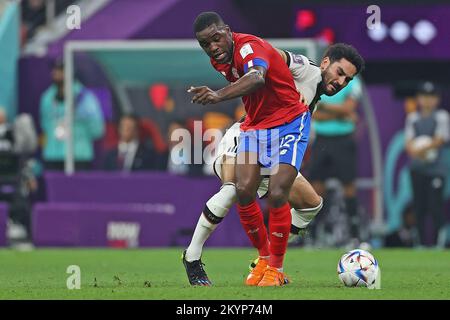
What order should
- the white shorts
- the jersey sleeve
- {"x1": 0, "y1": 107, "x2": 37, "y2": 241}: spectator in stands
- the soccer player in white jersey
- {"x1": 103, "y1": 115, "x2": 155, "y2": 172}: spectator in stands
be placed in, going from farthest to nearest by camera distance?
1. {"x1": 0, "y1": 107, "x2": 37, "y2": 241}: spectator in stands
2. {"x1": 103, "y1": 115, "x2": 155, "y2": 172}: spectator in stands
3. the white shorts
4. the soccer player in white jersey
5. the jersey sleeve

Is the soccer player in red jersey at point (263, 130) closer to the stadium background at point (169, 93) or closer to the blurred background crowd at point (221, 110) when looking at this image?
the blurred background crowd at point (221, 110)

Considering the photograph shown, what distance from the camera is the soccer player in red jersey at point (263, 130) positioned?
9930mm

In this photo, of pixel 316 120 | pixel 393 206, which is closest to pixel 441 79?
pixel 393 206

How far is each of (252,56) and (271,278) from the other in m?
1.64

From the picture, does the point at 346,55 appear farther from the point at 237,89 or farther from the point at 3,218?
the point at 3,218

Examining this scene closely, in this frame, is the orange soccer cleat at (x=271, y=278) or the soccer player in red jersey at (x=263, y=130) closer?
the soccer player in red jersey at (x=263, y=130)

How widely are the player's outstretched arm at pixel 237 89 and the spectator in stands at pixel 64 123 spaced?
9.31 m

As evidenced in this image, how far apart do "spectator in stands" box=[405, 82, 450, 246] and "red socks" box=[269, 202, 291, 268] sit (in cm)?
820

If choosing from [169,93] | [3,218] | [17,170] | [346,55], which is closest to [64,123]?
[17,170]

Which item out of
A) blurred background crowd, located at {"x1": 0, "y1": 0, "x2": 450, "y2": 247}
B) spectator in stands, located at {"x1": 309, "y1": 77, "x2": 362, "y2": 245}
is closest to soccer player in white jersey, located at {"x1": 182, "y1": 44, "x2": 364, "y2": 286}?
spectator in stands, located at {"x1": 309, "y1": 77, "x2": 362, "y2": 245}

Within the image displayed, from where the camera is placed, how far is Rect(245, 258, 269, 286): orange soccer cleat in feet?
33.7

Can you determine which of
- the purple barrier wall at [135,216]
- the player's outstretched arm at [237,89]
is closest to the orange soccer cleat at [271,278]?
the player's outstretched arm at [237,89]

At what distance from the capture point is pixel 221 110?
19016mm

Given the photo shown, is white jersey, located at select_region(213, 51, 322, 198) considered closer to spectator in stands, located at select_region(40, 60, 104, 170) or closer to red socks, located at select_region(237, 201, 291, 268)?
red socks, located at select_region(237, 201, 291, 268)
